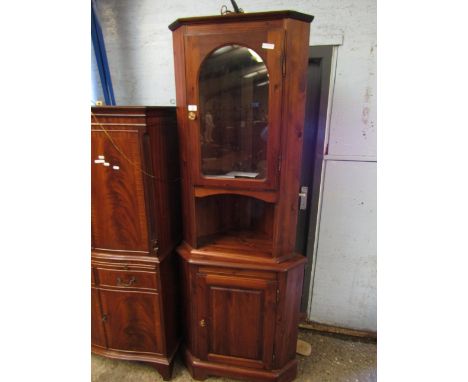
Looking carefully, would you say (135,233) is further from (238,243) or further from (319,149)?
(319,149)

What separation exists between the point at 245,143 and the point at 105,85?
0.87m

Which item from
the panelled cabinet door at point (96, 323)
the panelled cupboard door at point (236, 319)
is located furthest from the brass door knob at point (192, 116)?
the panelled cabinet door at point (96, 323)

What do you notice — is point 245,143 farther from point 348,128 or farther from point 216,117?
point 348,128

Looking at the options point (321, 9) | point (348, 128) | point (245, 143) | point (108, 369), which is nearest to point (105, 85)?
point (245, 143)

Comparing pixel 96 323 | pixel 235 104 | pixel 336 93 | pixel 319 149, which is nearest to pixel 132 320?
pixel 96 323

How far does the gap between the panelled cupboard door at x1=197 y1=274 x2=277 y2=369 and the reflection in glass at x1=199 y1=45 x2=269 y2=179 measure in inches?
19.7

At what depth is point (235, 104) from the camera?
1.14 m

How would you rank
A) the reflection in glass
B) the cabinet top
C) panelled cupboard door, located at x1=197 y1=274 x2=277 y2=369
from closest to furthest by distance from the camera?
the cabinet top < the reflection in glass < panelled cupboard door, located at x1=197 y1=274 x2=277 y2=369

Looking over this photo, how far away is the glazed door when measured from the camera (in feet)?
3.12

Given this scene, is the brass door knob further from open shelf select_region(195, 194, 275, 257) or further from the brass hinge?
the brass hinge

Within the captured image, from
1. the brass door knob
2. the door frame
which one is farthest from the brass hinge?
the door frame

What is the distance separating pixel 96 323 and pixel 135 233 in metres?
0.57

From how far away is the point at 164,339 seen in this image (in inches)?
51.2

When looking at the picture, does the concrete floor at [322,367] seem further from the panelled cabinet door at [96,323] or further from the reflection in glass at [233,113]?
the reflection in glass at [233,113]
